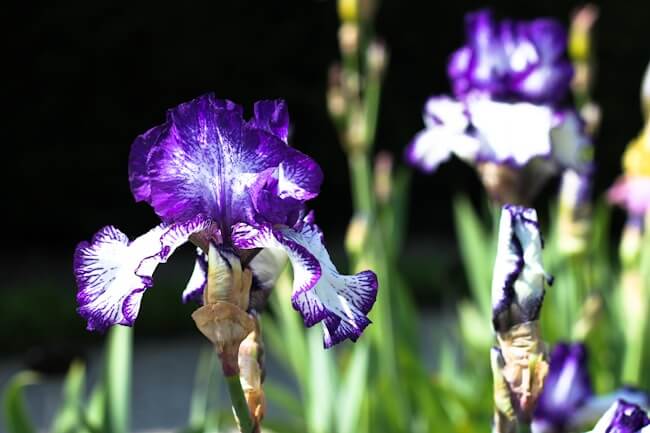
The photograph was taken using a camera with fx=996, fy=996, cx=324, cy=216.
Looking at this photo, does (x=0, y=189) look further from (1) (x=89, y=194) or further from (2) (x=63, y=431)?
(2) (x=63, y=431)

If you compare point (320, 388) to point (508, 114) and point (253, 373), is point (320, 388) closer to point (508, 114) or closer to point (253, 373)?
point (508, 114)

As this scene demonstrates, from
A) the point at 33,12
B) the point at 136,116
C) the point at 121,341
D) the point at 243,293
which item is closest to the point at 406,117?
the point at 136,116

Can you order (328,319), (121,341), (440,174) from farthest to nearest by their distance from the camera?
(440,174)
(121,341)
(328,319)

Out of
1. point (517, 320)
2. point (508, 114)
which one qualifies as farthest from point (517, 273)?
point (508, 114)

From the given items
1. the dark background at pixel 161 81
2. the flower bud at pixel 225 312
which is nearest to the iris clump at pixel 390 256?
the flower bud at pixel 225 312

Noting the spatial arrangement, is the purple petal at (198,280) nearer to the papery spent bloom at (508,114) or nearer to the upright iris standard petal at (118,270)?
the upright iris standard petal at (118,270)

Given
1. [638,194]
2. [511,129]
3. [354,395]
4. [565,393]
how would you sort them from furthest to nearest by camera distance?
[638,194] → [354,395] → [511,129] → [565,393]

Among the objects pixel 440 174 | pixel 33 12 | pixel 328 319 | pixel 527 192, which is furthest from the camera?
pixel 440 174
